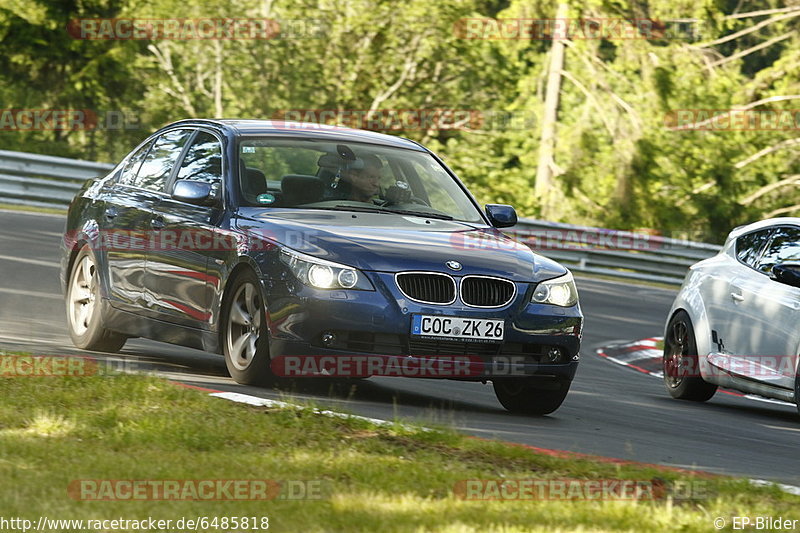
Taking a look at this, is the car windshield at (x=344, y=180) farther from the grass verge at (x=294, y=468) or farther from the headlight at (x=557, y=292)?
the grass verge at (x=294, y=468)

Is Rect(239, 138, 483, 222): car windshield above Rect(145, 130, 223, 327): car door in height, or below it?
above

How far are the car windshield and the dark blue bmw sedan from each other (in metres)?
0.01

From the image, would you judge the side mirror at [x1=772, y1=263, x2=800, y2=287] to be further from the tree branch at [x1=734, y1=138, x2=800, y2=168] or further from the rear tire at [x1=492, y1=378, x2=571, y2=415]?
the tree branch at [x1=734, y1=138, x2=800, y2=168]

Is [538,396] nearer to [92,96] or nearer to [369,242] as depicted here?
[369,242]

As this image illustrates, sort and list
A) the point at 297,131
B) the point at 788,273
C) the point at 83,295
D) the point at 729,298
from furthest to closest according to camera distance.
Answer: the point at 729,298
the point at 83,295
the point at 788,273
the point at 297,131

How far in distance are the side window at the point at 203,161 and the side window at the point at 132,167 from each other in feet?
2.16

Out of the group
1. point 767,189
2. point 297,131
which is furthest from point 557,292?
point 767,189

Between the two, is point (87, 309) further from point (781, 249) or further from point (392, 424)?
point (781, 249)

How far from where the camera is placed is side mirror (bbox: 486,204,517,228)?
1037 centimetres

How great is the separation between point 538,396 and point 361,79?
2435 centimetres

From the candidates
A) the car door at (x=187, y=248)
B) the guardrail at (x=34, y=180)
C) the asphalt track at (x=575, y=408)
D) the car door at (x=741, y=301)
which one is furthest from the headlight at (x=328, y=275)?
the guardrail at (x=34, y=180)

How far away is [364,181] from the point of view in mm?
10000

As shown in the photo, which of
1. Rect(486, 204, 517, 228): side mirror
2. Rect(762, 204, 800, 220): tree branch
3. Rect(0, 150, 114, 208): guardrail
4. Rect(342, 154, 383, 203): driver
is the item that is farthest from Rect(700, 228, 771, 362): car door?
Rect(762, 204, 800, 220): tree branch

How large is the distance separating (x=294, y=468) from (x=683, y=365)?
20.9ft
